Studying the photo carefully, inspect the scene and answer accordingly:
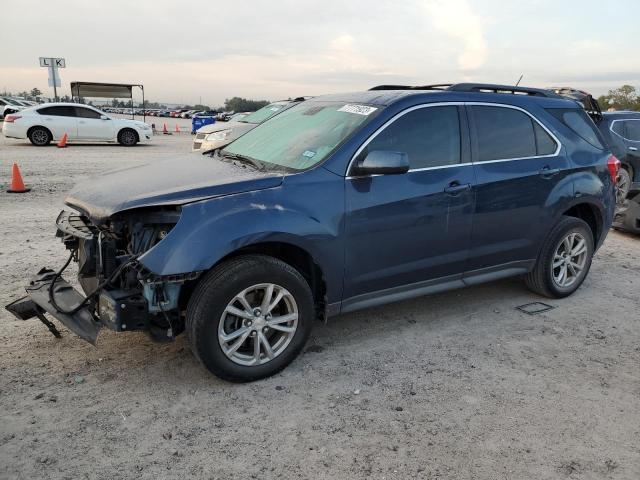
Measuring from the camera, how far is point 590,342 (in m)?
4.33

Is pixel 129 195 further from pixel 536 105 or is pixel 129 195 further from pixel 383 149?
pixel 536 105

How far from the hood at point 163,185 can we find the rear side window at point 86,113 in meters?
15.7

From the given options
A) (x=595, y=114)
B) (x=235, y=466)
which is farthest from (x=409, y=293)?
(x=595, y=114)

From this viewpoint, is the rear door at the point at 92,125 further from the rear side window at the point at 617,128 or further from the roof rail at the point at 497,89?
the roof rail at the point at 497,89

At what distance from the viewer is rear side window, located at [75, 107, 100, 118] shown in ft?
59.3

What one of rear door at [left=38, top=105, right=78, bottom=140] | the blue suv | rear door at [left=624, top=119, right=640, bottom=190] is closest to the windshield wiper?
the blue suv

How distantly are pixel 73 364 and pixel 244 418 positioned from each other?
1348 millimetres

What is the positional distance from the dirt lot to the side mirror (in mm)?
1356

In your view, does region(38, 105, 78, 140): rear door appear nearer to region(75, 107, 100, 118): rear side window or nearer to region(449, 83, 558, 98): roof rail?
region(75, 107, 100, 118): rear side window

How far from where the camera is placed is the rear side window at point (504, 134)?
4406 mm

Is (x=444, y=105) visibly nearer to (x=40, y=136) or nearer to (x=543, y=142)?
(x=543, y=142)

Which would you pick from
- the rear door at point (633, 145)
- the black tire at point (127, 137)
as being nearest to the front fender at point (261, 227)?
the rear door at point (633, 145)

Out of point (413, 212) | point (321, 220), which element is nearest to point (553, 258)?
point (413, 212)

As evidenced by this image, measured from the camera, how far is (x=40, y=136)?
17.6 meters
